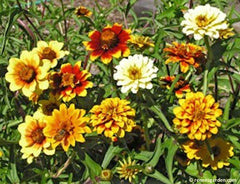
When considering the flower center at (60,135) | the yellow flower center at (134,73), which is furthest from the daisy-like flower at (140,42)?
the flower center at (60,135)

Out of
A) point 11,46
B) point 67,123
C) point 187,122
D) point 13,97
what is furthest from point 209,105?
point 11,46

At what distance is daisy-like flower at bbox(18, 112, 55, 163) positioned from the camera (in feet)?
4.33

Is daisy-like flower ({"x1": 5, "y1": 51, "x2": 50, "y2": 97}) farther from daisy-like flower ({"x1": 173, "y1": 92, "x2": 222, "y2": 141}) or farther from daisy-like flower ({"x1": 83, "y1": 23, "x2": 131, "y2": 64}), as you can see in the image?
daisy-like flower ({"x1": 173, "y1": 92, "x2": 222, "y2": 141})

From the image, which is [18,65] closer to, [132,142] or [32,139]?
[32,139]

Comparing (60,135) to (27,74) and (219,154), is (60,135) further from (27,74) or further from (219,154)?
(219,154)

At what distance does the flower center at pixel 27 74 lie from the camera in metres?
1.33

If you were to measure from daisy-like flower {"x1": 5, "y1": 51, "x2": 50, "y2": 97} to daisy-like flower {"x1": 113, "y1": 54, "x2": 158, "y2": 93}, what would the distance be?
0.77ft

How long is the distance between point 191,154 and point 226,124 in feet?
0.50

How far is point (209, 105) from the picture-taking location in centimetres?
127

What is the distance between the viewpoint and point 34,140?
52.9 inches

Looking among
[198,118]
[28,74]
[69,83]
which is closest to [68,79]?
[69,83]

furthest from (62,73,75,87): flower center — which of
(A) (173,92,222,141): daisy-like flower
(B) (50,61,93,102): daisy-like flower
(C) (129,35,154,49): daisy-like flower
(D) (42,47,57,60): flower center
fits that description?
(A) (173,92,222,141): daisy-like flower

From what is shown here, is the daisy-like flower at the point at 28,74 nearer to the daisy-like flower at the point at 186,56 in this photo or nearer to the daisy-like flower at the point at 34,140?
the daisy-like flower at the point at 34,140

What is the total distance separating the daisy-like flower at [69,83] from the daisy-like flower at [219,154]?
1.53ft
